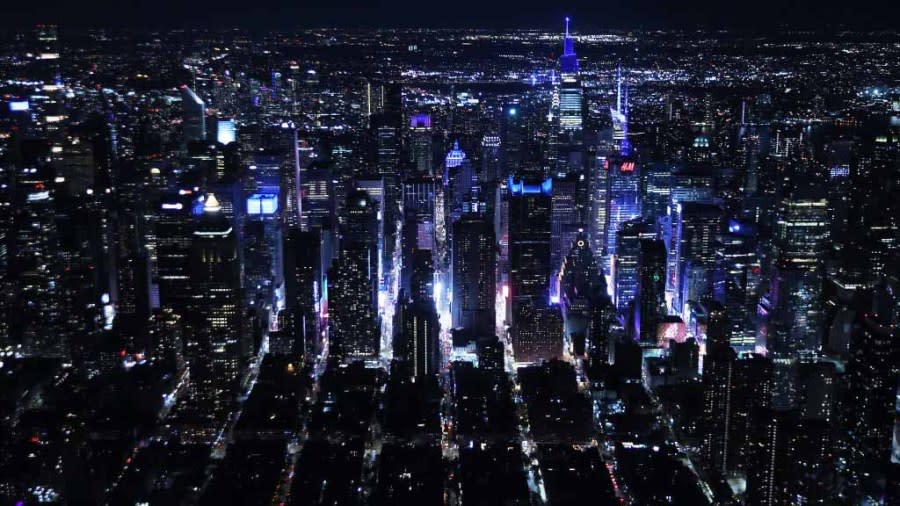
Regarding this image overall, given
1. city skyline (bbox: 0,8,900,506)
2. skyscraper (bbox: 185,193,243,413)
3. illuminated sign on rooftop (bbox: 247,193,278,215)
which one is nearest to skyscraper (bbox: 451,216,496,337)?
city skyline (bbox: 0,8,900,506)

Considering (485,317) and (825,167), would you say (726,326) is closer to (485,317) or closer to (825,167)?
(825,167)

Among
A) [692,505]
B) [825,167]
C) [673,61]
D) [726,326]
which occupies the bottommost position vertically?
[692,505]

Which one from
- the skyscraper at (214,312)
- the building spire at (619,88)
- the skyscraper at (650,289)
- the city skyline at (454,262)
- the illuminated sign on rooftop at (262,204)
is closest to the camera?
the city skyline at (454,262)

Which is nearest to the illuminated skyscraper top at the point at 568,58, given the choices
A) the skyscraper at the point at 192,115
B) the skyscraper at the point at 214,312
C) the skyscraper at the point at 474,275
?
the skyscraper at the point at 474,275

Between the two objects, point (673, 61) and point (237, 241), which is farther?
point (237, 241)

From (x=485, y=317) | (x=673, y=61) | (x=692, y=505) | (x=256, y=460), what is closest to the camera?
(x=692, y=505)

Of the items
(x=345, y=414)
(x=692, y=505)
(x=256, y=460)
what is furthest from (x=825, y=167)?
(x=256, y=460)

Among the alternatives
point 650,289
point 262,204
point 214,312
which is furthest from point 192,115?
point 650,289

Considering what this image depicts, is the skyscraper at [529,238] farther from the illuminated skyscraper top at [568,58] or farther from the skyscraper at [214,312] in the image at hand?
the skyscraper at [214,312]

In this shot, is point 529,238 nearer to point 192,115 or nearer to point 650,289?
point 650,289
